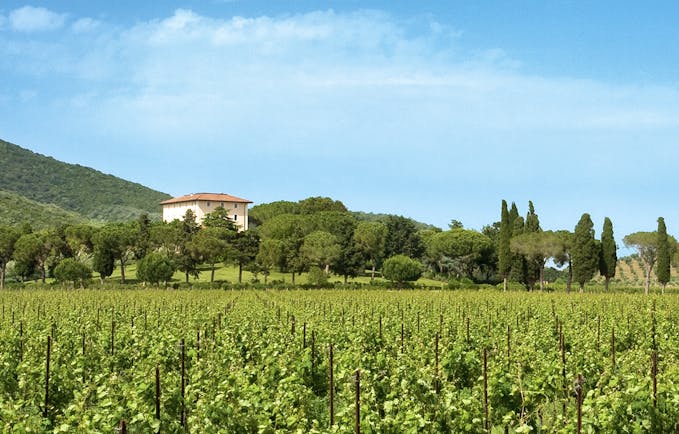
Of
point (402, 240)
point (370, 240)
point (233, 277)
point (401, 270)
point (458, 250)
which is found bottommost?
point (233, 277)

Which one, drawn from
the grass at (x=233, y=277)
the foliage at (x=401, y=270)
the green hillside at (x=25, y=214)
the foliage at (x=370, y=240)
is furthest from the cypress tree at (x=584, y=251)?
the green hillside at (x=25, y=214)

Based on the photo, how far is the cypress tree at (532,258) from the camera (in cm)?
6469

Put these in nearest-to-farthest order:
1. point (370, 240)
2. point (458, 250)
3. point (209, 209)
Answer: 1. point (370, 240)
2. point (458, 250)
3. point (209, 209)

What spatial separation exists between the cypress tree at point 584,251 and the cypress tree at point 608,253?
132 cm

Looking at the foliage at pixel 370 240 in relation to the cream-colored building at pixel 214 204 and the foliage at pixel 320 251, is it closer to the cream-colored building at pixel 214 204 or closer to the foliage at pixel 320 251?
the foliage at pixel 320 251

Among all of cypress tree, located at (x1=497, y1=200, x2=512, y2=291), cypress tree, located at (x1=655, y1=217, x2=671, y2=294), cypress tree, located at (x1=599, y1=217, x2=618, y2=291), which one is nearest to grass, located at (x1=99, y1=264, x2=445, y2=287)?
cypress tree, located at (x1=497, y1=200, x2=512, y2=291)

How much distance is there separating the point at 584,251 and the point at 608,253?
3176mm

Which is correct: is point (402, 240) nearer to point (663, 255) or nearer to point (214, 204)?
point (663, 255)

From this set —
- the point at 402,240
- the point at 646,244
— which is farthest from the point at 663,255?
the point at 402,240

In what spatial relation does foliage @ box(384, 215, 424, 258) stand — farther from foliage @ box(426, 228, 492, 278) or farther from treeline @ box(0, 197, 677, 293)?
foliage @ box(426, 228, 492, 278)

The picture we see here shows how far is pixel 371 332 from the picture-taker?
1714 cm

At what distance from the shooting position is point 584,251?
59.8 meters

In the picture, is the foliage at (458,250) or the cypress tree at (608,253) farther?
the foliage at (458,250)

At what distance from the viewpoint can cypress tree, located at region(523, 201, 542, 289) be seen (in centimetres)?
6469
